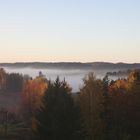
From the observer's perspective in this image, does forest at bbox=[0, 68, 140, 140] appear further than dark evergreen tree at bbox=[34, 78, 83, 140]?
Yes

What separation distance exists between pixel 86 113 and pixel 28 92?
1928 inches

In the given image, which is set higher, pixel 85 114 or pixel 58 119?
pixel 58 119

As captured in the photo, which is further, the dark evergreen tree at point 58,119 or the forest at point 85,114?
the forest at point 85,114

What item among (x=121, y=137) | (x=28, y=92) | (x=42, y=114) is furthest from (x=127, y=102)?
(x=28, y=92)

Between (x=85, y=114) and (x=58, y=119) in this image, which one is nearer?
(x=58, y=119)

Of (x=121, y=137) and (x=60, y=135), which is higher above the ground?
(x=60, y=135)

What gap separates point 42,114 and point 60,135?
3.19 metres

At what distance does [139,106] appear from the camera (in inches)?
2763

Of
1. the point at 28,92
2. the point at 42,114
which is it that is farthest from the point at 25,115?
the point at 42,114

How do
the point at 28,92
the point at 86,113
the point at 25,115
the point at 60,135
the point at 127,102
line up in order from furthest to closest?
1. the point at 28,92
2. the point at 25,115
3. the point at 127,102
4. the point at 86,113
5. the point at 60,135

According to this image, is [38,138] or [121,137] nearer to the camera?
[38,138]

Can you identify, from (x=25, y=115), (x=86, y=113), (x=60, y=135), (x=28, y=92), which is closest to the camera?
(x=60, y=135)

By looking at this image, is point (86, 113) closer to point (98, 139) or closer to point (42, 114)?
point (98, 139)

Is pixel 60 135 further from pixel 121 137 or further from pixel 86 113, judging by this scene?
pixel 121 137
